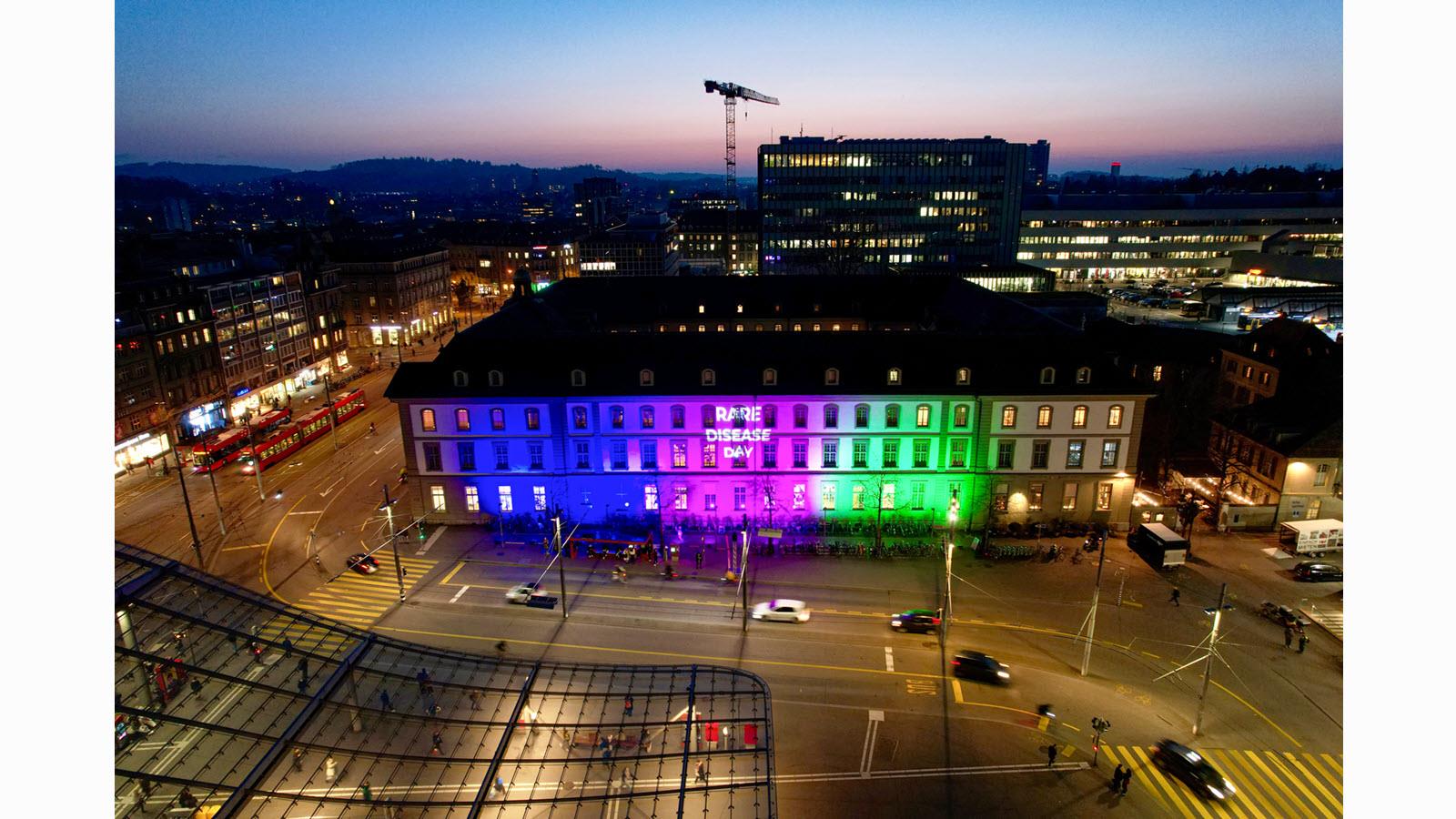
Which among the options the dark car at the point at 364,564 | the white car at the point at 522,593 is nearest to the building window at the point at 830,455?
the white car at the point at 522,593

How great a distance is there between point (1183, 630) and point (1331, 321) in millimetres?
91689

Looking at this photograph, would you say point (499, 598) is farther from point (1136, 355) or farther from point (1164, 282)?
point (1164, 282)

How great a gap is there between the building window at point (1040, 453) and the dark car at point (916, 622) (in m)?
18.2

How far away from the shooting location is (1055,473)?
54875 millimetres

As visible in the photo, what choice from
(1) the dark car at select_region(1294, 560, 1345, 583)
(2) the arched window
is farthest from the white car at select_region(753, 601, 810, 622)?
(1) the dark car at select_region(1294, 560, 1345, 583)

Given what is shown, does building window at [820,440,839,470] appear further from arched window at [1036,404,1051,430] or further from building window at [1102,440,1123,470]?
building window at [1102,440,1123,470]

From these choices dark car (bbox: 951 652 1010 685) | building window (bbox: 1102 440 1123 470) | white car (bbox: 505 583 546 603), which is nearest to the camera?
dark car (bbox: 951 652 1010 685)

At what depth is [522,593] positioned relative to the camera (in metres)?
46.6

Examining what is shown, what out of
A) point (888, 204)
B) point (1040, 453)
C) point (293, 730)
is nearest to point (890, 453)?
point (1040, 453)

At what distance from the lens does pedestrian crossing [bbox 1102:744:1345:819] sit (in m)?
30.1

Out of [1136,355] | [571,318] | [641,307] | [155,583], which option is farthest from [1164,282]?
[155,583]

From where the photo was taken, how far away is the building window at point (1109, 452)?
54.0m

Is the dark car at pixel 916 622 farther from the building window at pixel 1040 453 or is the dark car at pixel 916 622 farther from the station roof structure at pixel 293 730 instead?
the building window at pixel 1040 453

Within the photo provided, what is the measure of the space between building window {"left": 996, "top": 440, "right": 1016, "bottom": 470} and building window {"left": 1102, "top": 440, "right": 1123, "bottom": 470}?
672 centimetres
